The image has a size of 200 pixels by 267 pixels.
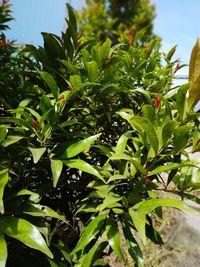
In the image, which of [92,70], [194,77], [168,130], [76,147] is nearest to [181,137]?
[168,130]

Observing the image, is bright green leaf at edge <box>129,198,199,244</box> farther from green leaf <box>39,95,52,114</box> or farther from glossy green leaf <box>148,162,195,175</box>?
green leaf <box>39,95,52,114</box>

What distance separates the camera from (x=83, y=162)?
1088 millimetres

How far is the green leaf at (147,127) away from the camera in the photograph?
3.51 feet

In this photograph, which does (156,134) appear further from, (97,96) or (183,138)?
(97,96)

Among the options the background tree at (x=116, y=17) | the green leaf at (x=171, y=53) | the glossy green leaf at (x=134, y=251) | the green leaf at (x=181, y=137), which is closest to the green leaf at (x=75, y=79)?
the green leaf at (x=181, y=137)

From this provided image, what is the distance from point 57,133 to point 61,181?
18 cm

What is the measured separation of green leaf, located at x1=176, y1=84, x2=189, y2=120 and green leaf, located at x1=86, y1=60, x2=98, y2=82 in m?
0.34

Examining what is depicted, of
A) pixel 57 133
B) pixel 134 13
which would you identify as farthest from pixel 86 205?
pixel 134 13

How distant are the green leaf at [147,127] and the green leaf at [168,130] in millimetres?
29

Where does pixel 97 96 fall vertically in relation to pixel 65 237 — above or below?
above

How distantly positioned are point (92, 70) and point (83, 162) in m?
0.40

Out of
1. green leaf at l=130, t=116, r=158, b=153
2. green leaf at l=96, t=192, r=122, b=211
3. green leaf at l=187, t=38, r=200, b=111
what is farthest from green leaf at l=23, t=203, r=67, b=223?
green leaf at l=187, t=38, r=200, b=111

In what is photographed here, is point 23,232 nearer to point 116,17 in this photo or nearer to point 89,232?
point 89,232

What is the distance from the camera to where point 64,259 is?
1.28 metres
